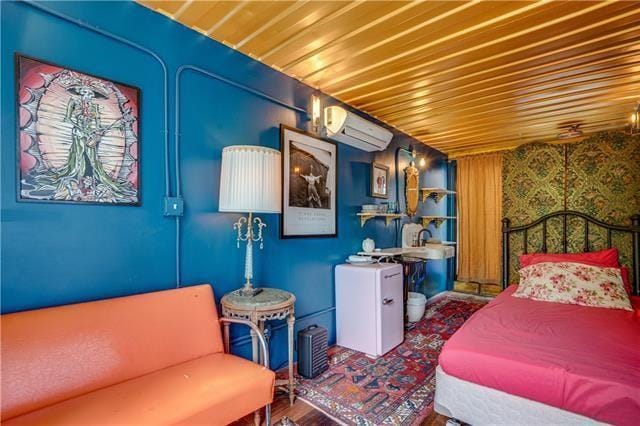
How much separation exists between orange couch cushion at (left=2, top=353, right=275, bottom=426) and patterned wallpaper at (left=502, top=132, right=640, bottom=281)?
406 centimetres

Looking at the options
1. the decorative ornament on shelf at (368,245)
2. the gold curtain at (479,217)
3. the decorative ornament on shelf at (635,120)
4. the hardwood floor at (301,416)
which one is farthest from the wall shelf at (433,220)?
the hardwood floor at (301,416)

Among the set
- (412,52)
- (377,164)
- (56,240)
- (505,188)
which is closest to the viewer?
(56,240)

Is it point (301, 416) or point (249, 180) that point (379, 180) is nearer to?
point (249, 180)

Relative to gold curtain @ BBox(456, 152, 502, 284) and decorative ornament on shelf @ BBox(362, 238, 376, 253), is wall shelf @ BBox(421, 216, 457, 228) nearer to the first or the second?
gold curtain @ BBox(456, 152, 502, 284)

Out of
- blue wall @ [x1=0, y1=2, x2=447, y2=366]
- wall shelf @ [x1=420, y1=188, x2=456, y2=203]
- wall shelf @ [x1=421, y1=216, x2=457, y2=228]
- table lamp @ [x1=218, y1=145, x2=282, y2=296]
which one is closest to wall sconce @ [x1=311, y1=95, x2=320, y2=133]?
blue wall @ [x1=0, y1=2, x2=447, y2=366]

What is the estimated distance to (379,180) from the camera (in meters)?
3.62

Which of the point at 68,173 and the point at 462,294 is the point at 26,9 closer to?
the point at 68,173

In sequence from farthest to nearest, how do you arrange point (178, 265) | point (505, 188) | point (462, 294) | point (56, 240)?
point (462, 294) < point (505, 188) < point (178, 265) < point (56, 240)

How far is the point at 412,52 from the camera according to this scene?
7.17 feet

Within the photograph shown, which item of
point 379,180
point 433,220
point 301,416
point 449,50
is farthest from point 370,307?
point 433,220

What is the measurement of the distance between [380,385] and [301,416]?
0.66m

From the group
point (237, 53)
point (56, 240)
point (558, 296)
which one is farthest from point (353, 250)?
point (56, 240)

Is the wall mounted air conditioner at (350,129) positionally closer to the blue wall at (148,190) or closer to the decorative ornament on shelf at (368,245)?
the blue wall at (148,190)

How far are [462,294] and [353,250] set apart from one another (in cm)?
281
